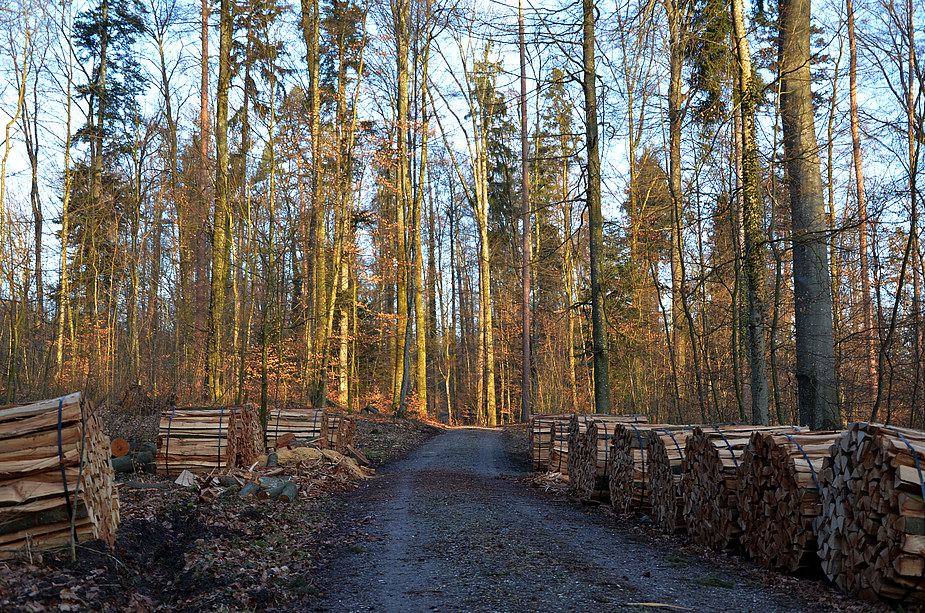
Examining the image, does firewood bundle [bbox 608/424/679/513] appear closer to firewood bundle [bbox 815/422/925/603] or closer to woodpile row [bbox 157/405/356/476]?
firewood bundle [bbox 815/422/925/603]

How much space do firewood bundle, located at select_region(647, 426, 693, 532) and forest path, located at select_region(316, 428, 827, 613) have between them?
19.0 inches

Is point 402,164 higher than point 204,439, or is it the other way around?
point 402,164

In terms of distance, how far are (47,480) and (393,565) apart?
3048mm

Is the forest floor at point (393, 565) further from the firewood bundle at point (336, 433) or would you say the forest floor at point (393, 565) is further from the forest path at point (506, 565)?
the firewood bundle at point (336, 433)

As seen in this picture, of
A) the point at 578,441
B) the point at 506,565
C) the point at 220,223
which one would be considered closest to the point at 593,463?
the point at 578,441

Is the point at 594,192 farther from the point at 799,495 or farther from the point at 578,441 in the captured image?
the point at 799,495

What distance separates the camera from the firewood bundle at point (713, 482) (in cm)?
648

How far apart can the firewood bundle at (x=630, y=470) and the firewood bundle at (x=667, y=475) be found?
174 mm

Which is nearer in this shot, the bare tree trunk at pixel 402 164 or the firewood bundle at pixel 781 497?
the firewood bundle at pixel 781 497

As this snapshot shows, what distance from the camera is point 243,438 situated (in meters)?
11.2

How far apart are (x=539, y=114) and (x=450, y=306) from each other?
18.7 m

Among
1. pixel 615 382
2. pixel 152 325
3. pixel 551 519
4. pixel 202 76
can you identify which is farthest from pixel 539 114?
pixel 551 519

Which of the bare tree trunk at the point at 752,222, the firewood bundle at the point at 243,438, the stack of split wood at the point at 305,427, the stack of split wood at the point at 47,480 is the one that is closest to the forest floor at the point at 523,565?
the stack of split wood at the point at 47,480

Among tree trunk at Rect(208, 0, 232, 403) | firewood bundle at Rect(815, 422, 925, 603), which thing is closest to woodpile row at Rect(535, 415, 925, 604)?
firewood bundle at Rect(815, 422, 925, 603)
